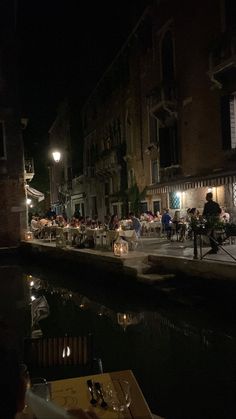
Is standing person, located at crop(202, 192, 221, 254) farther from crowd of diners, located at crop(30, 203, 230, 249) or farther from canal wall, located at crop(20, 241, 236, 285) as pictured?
crowd of diners, located at crop(30, 203, 230, 249)

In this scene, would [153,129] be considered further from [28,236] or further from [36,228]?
[28,236]

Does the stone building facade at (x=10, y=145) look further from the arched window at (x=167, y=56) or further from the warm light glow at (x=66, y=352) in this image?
the warm light glow at (x=66, y=352)

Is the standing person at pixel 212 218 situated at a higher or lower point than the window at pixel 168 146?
lower

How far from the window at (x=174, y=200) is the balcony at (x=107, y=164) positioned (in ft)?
24.1

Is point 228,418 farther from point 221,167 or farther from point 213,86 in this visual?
point 213,86

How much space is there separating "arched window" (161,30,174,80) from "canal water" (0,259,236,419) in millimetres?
11453

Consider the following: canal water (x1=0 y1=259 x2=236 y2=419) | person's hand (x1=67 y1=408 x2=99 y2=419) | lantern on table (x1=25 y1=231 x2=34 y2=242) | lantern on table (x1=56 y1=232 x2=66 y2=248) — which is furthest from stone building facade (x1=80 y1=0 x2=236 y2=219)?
person's hand (x1=67 y1=408 x2=99 y2=419)

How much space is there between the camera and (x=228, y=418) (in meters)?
4.35

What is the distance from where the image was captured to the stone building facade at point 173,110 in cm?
1556

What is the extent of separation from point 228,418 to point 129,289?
22.3 feet

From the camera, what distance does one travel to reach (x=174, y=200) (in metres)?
19.5

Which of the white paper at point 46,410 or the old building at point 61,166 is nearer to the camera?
the white paper at point 46,410

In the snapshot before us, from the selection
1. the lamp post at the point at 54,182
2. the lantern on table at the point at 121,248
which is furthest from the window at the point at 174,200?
the lamp post at the point at 54,182

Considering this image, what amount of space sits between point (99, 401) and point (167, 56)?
19837 mm
